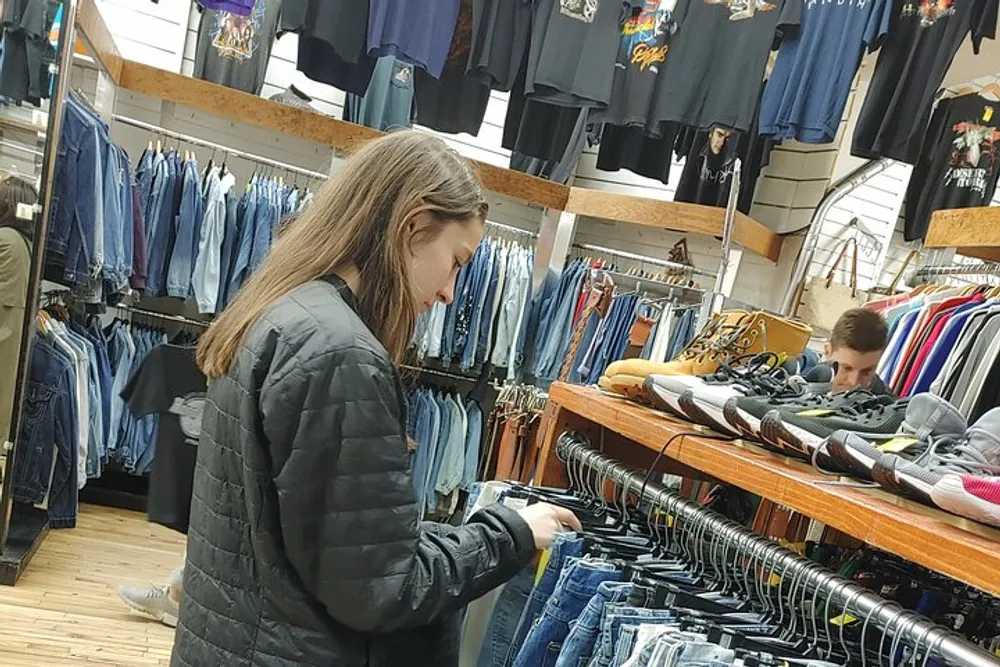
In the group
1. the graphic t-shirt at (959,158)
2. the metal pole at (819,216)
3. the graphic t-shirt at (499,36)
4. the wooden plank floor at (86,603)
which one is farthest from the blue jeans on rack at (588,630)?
the metal pole at (819,216)

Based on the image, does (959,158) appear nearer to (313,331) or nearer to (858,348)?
(858,348)

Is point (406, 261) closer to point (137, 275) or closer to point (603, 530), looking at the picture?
point (603, 530)

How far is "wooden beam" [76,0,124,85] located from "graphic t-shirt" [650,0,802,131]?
2.29 meters

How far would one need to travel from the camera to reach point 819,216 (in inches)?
165

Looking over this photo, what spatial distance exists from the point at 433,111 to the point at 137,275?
166 centimetres

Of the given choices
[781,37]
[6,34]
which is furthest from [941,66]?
[6,34]

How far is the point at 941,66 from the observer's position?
2885 mm

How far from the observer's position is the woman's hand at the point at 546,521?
4.09 ft

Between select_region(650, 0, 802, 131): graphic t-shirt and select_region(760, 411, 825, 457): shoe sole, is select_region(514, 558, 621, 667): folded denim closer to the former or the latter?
select_region(760, 411, 825, 457): shoe sole

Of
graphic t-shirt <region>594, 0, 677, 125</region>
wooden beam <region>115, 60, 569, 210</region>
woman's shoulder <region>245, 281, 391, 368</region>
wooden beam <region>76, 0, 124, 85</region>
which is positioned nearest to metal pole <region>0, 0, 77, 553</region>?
wooden beam <region>76, 0, 124, 85</region>

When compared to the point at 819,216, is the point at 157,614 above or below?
below

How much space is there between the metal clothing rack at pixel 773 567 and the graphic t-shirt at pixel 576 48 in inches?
76.0

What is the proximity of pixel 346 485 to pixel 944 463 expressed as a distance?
2.30 feet

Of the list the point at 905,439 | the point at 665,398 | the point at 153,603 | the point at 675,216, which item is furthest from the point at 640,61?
the point at 153,603
